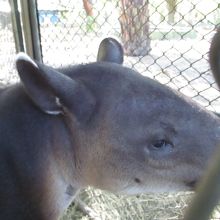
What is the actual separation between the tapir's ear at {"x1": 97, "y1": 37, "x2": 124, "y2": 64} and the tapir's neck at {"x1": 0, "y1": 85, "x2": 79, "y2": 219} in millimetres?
452

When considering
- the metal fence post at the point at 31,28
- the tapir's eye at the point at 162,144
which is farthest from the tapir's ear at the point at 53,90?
the metal fence post at the point at 31,28

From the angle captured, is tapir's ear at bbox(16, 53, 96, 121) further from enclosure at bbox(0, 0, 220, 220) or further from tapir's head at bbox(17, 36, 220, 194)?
enclosure at bbox(0, 0, 220, 220)

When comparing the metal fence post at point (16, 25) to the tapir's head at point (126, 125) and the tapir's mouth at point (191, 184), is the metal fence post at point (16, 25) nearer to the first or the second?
the tapir's head at point (126, 125)

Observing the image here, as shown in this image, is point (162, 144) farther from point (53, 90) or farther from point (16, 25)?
point (16, 25)

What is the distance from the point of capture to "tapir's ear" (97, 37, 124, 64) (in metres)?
2.01

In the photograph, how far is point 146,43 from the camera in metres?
5.82

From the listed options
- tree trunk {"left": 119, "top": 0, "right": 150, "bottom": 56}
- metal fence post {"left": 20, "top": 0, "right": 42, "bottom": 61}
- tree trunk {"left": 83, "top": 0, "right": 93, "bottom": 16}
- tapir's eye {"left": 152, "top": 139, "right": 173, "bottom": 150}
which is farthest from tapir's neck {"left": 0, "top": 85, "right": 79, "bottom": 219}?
tree trunk {"left": 83, "top": 0, "right": 93, "bottom": 16}

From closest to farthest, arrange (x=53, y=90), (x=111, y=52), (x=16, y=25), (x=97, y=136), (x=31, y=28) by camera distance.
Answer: (x=53, y=90), (x=97, y=136), (x=111, y=52), (x=31, y=28), (x=16, y=25)

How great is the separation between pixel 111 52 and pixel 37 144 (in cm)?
59

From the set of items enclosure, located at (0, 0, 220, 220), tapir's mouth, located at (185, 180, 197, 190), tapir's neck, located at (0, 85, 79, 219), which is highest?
tapir's neck, located at (0, 85, 79, 219)

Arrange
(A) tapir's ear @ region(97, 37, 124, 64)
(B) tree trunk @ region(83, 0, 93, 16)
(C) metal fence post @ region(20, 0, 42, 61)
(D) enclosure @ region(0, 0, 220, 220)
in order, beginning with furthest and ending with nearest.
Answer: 1. (B) tree trunk @ region(83, 0, 93, 16)
2. (C) metal fence post @ region(20, 0, 42, 61)
3. (D) enclosure @ region(0, 0, 220, 220)
4. (A) tapir's ear @ region(97, 37, 124, 64)

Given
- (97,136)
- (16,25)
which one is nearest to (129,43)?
(16,25)

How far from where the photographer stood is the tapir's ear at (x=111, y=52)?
6.61 ft

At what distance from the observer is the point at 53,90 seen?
155cm
